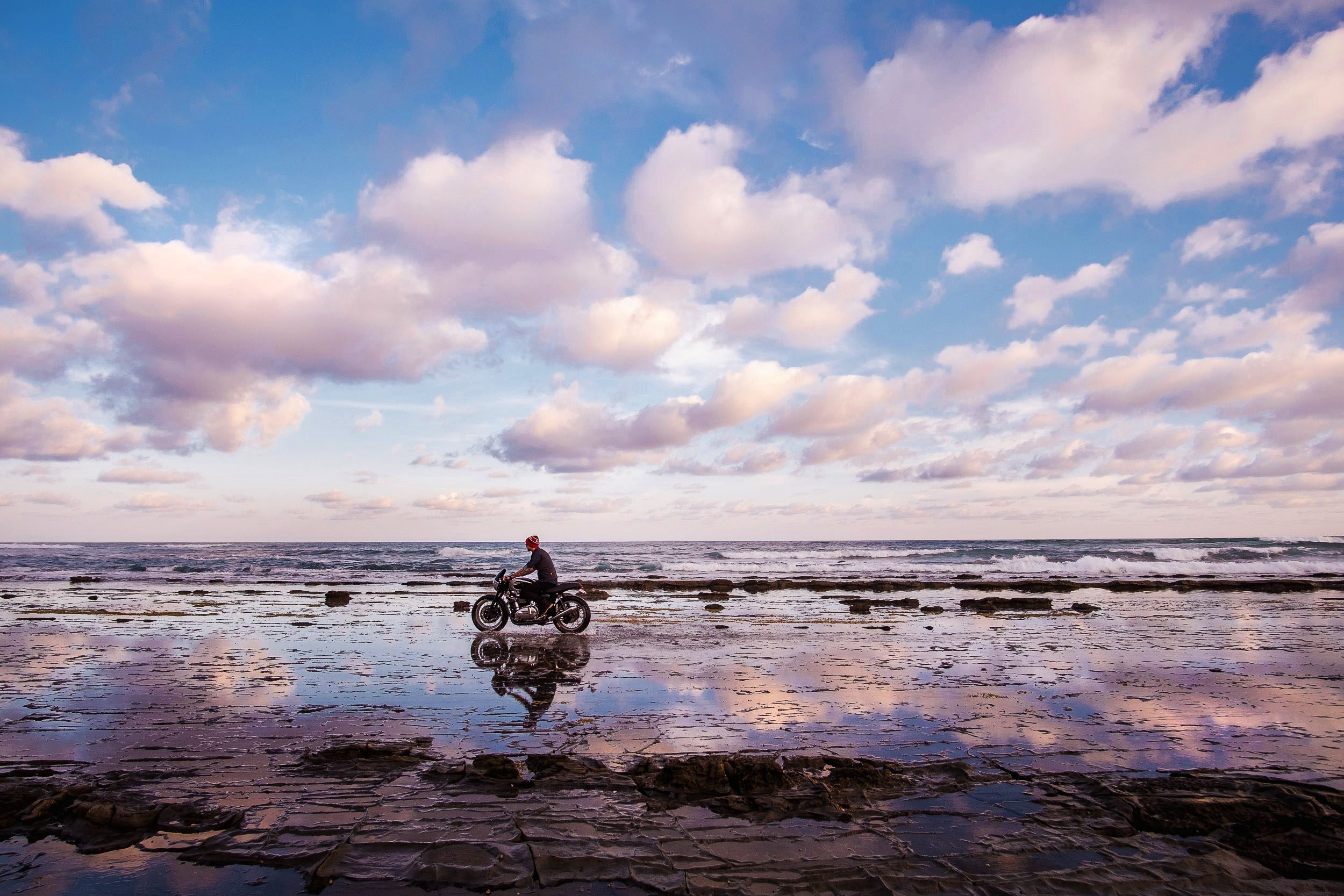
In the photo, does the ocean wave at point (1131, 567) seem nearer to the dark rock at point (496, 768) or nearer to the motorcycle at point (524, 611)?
the motorcycle at point (524, 611)

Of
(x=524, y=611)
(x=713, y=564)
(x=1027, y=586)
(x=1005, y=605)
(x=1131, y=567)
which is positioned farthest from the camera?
(x=713, y=564)

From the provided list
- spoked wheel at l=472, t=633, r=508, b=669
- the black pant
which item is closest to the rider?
the black pant

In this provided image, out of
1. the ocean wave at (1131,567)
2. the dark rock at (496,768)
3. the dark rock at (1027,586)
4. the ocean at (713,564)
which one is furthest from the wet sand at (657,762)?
the ocean wave at (1131,567)

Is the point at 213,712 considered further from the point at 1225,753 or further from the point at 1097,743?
the point at 1225,753

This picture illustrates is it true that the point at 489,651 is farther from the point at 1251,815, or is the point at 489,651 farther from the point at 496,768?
the point at 1251,815

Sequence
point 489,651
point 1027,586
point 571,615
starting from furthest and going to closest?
point 1027,586 → point 571,615 → point 489,651

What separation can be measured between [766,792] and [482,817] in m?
2.24

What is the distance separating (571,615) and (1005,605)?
14.9 meters

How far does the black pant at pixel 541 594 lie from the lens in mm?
17016

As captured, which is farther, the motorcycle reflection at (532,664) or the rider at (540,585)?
the rider at (540,585)

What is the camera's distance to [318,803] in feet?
17.6

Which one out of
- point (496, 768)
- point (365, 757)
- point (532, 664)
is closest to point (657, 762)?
point (496, 768)

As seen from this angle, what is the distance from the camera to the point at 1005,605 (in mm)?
22844

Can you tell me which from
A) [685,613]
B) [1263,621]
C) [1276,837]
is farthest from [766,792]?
[1263,621]
